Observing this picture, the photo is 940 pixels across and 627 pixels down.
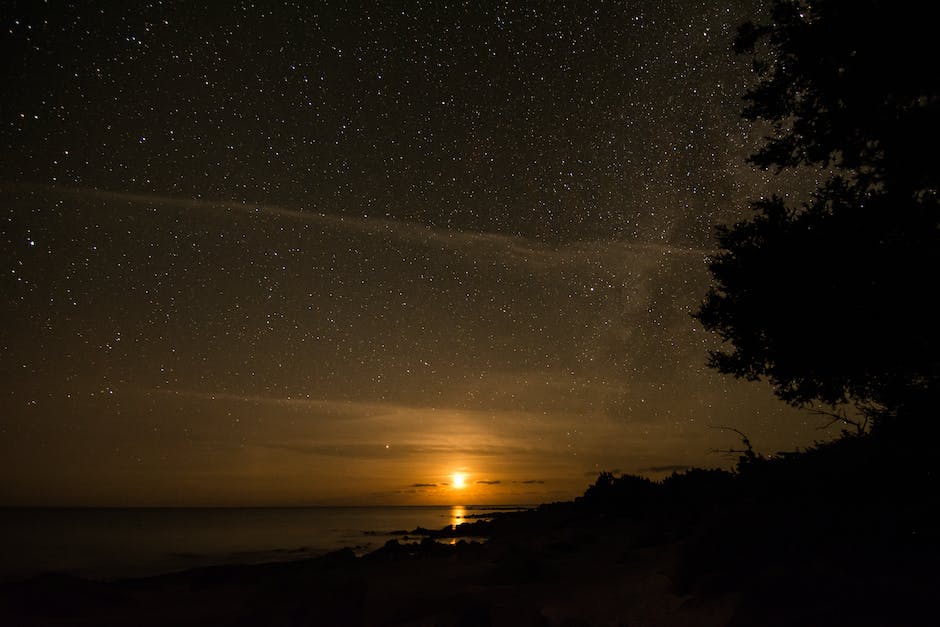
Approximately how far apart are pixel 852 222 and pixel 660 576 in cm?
570

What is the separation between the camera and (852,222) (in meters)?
8.80

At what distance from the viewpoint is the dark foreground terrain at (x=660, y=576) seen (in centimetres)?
503

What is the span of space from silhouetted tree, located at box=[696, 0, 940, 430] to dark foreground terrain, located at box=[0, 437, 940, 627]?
1342 mm

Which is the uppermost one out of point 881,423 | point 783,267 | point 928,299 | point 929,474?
point 783,267

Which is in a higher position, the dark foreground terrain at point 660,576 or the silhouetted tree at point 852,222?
the silhouetted tree at point 852,222

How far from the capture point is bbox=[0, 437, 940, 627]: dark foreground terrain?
198 inches

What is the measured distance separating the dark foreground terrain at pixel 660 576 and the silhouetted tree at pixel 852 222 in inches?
52.8

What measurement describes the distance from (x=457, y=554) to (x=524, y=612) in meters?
4.44

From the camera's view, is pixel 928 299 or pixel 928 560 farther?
pixel 928 299

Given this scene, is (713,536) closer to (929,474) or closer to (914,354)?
(929,474)

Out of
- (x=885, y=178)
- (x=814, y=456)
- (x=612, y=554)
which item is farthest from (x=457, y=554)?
(x=885, y=178)

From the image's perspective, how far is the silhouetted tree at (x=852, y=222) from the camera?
8320 mm

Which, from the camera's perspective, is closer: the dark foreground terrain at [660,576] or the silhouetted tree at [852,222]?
the dark foreground terrain at [660,576]

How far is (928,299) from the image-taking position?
796 cm
